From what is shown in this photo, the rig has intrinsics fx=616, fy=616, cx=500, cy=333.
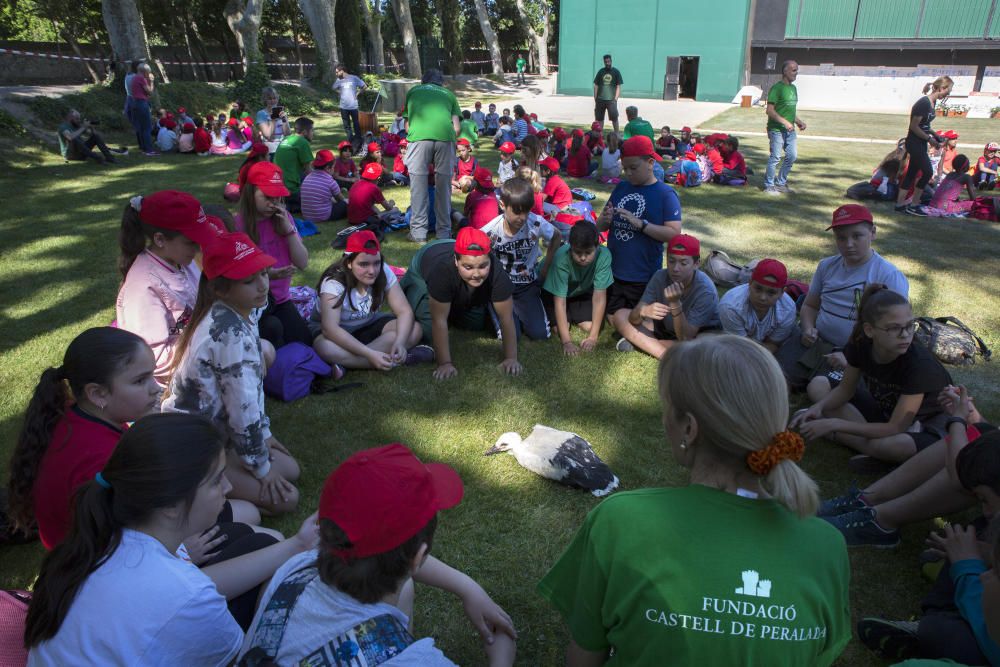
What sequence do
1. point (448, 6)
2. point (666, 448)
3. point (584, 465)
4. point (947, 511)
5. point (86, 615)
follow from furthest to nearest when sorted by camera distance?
point (448, 6) < point (666, 448) < point (584, 465) < point (947, 511) < point (86, 615)

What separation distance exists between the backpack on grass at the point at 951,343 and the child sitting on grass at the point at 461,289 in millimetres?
2923

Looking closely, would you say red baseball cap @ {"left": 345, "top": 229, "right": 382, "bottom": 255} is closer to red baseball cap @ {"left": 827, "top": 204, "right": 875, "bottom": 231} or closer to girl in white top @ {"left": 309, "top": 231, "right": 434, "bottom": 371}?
girl in white top @ {"left": 309, "top": 231, "right": 434, "bottom": 371}

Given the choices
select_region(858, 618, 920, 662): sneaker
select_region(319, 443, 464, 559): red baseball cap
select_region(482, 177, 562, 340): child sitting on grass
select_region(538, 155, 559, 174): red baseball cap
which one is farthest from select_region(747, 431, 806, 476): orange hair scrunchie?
select_region(538, 155, 559, 174): red baseball cap

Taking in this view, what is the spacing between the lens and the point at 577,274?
4820 mm

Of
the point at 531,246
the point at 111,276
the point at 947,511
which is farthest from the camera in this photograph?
the point at 111,276

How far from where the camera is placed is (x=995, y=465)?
2.19 metres

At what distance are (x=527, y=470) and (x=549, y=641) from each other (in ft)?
3.47

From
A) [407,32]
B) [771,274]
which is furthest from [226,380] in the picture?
[407,32]

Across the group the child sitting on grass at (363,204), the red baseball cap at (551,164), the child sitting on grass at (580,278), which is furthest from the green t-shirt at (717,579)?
the red baseball cap at (551,164)

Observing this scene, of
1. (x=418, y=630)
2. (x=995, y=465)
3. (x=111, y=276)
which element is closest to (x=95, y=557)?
(x=418, y=630)

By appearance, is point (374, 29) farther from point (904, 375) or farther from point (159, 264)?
point (904, 375)

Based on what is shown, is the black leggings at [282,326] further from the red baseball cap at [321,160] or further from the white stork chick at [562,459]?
the red baseball cap at [321,160]

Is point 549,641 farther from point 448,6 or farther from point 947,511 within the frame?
point 448,6

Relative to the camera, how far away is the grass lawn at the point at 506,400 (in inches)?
105
